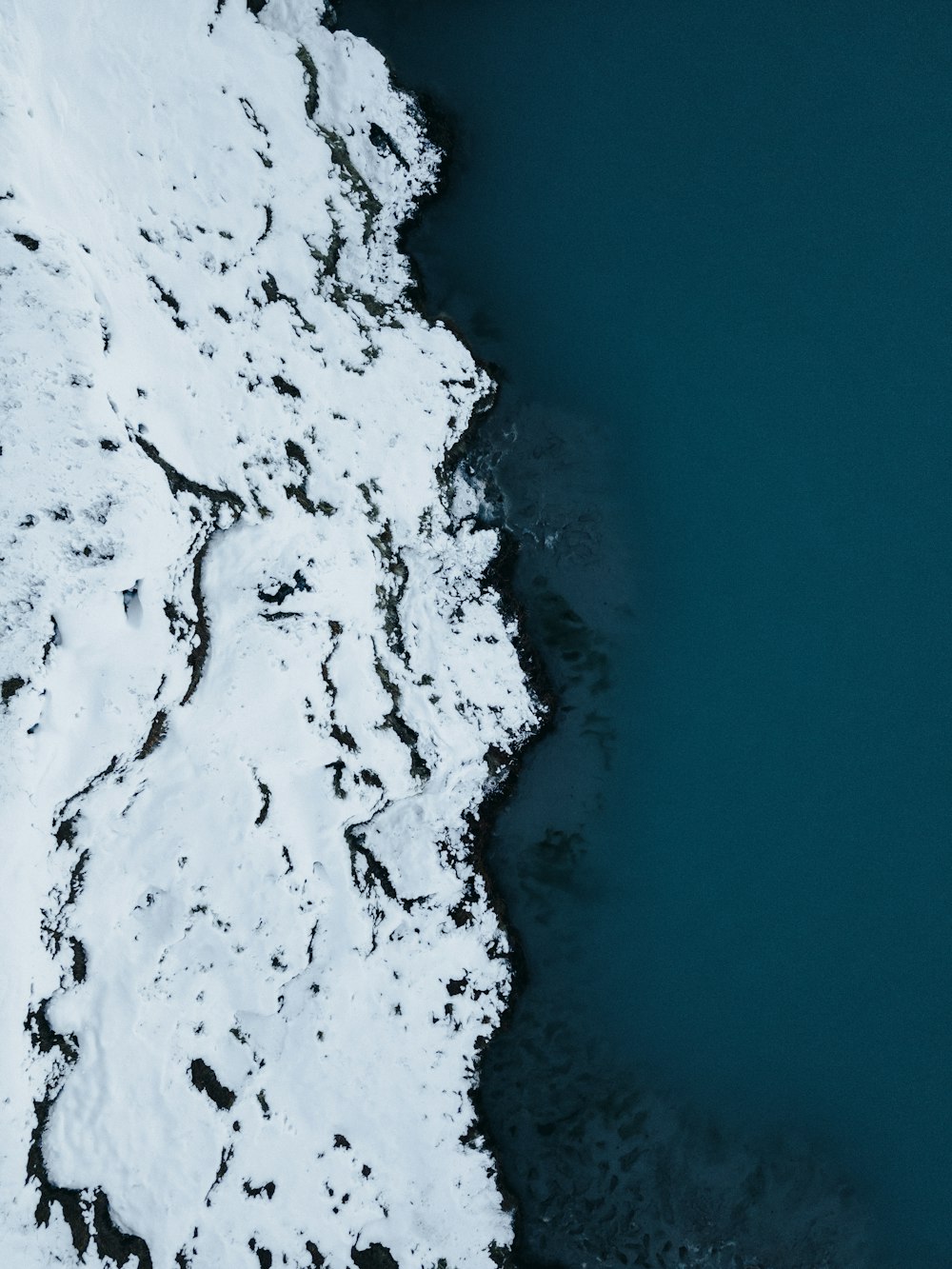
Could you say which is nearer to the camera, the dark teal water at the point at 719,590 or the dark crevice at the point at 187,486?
the dark crevice at the point at 187,486

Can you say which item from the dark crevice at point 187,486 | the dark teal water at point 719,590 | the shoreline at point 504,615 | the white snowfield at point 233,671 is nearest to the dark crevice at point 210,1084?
the white snowfield at point 233,671

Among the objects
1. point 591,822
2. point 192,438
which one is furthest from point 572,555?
point 192,438

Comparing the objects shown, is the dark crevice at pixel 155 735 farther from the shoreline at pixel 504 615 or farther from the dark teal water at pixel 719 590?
the dark teal water at pixel 719 590

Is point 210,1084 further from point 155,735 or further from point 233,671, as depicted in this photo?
point 233,671

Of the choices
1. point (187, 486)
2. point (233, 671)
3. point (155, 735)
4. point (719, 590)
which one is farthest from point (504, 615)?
point (155, 735)

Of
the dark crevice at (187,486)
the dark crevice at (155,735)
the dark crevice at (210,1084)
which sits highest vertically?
the dark crevice at (187,486)

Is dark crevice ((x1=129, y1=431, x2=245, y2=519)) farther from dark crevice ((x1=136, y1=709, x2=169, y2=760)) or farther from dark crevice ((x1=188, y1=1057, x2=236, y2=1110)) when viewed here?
dark crevice ((x1=188, y1=1057, x2=236, y2=1110))

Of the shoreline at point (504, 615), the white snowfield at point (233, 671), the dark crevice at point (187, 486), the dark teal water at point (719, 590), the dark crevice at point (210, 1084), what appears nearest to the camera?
the white snowfield at point (233, 671)
